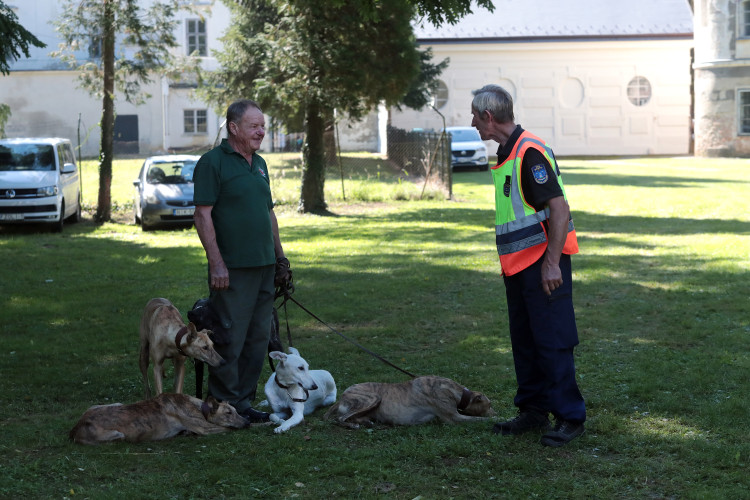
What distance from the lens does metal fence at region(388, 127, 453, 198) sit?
23.0 metres

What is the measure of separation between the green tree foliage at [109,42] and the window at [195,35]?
24032 millimetres

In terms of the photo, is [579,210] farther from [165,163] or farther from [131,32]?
[131,32]

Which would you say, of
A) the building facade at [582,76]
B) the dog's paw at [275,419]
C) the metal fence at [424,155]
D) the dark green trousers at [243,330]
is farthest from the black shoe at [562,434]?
the building facade at [582,76]

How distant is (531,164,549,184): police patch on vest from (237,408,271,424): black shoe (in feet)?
7.70

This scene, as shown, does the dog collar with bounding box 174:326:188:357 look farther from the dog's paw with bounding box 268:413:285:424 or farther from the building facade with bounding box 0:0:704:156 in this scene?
the building facade with bounding box 0:0:704:156

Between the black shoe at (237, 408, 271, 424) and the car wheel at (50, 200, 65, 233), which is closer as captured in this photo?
the black shoe at (237, 408, 271, 424)

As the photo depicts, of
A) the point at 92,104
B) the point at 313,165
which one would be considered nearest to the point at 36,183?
the point at 313,165

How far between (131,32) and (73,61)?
1.82 metres

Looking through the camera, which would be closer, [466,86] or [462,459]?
[462,459]

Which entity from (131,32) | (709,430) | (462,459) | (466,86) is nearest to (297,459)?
(462,459)

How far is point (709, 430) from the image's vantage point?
5.59 m

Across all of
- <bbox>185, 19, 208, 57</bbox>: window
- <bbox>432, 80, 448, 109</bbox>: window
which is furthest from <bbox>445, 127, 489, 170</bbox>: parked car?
<bbox>185, 19, 208, 57</bbox>: window

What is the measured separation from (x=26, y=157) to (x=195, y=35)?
1067 inches

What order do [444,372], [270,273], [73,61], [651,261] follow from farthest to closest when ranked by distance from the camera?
[73,61]
[651,261]
[444,372]
[270,273]
